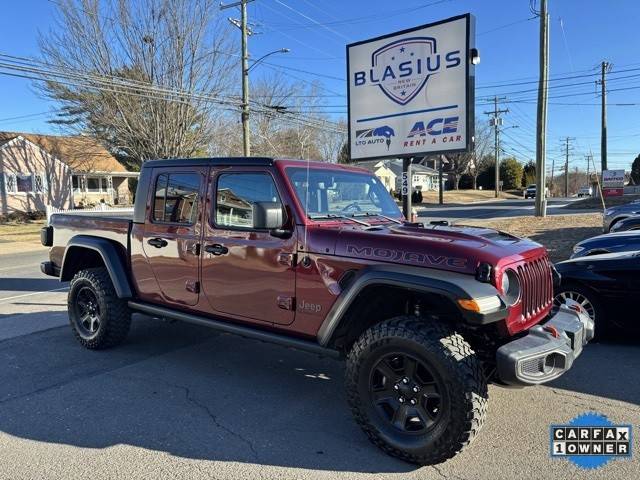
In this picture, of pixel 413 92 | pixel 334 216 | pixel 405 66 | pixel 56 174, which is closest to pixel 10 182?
pixel 56 174

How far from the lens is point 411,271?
10.3 feet

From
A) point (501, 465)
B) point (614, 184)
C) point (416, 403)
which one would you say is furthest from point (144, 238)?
point (614, 184)

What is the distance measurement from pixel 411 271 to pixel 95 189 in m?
40.5

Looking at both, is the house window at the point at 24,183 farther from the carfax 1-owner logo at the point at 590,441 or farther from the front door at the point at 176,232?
the carfax 1-owner logo at the point at 590,441

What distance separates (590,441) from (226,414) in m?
2.50

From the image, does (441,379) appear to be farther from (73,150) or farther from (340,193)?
(73,150)

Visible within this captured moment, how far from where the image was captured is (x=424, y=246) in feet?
10.5

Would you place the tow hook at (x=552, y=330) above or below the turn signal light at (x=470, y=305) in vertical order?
below

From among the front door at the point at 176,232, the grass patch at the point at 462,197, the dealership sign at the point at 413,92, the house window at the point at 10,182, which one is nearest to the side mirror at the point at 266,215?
the front door at the point at 176,232

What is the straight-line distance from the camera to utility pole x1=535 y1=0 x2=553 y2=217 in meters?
20.7

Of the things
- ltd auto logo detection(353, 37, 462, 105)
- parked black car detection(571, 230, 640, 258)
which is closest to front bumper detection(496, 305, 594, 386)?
parked black car detection(571, 230, 640, 258)

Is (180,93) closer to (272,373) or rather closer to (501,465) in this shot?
(272,373)

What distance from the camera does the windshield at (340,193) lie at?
3910 millimetres

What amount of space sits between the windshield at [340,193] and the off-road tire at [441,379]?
3.61 feet
